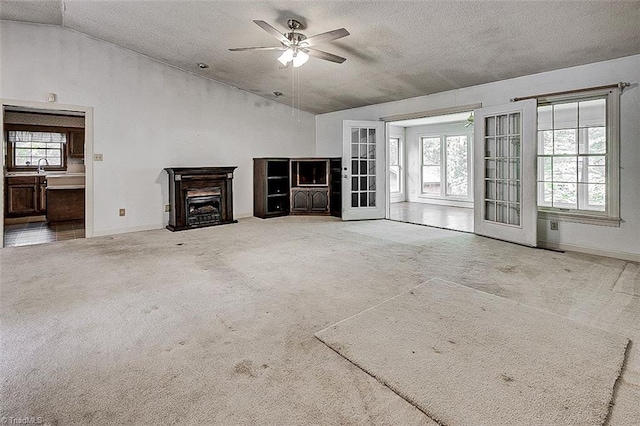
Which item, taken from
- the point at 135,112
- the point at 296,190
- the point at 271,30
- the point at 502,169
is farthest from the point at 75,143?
the point at 502,169

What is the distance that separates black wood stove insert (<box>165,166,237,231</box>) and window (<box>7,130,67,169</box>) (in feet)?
12.9

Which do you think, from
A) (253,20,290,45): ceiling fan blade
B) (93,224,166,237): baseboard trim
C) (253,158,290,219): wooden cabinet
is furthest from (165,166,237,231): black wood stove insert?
(253,20,290,45): ceiling fan blade

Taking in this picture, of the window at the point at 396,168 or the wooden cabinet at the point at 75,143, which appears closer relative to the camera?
the wooden cabinet at the point at 75,143

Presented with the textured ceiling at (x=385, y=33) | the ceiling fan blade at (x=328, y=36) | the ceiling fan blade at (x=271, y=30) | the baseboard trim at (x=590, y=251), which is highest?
the textured ceiling at (x=385, y=33)

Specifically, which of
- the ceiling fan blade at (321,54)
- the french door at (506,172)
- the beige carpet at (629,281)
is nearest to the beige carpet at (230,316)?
the beige carpet at (629,281)

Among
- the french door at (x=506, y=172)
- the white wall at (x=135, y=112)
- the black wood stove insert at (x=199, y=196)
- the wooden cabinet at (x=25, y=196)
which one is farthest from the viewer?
the wooden cabinet at (x=25, y=196)

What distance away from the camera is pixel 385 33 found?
417 centimetres

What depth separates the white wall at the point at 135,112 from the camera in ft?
16.5

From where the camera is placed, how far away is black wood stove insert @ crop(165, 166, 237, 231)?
19.7ft

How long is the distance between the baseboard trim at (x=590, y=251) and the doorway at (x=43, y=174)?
6.93 m

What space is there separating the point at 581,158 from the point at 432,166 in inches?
179

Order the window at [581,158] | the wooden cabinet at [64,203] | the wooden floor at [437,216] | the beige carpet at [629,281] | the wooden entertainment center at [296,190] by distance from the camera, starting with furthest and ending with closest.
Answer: the wooden entertainment center at [296,190] → the wooden cabinet at [64,203] → the wooden floor at [437,216] → the window at [581,158] → the beige carpet at [629,281]

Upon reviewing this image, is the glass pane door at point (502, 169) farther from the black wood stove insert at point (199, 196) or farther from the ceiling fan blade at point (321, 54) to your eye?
the black wood stove insert at point (199, 196)

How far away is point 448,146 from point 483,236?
500 centimetres
